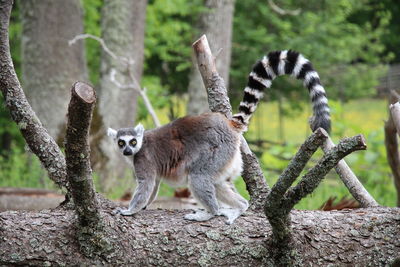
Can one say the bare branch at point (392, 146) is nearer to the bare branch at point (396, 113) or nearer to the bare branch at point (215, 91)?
the bare branch at point (396, 113)

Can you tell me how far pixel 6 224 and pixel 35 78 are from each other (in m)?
7.89

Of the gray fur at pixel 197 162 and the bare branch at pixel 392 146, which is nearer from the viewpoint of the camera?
the gray fur at pixel 197 162

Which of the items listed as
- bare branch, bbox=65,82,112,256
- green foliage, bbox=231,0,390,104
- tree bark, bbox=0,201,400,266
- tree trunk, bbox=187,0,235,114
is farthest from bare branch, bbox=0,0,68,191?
green foliage, bbox=231,0,390,104

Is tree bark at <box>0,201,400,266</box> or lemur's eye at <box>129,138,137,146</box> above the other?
lemur's eye at <box>129,138,137,146</box>

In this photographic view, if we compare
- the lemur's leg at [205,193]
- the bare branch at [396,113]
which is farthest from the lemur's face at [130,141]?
the bare branch at [396,113]

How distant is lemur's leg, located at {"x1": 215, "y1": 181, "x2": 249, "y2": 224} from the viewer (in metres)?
4.14

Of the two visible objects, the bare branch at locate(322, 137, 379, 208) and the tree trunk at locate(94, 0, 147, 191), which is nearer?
the bare branch at locate(322, 137, 379, 208)

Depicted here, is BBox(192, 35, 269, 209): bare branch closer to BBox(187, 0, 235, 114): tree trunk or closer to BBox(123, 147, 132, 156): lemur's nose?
BBox(123, 147, 132, 156): lemur's nose

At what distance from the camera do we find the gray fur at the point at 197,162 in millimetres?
4477

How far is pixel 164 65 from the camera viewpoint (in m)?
16.0

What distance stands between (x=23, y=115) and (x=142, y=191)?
133 centimetres

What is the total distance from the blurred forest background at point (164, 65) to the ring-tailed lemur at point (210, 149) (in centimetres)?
94

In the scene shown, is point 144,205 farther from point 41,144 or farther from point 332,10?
point 332,10

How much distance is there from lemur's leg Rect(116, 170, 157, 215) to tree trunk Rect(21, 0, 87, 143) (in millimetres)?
6377
